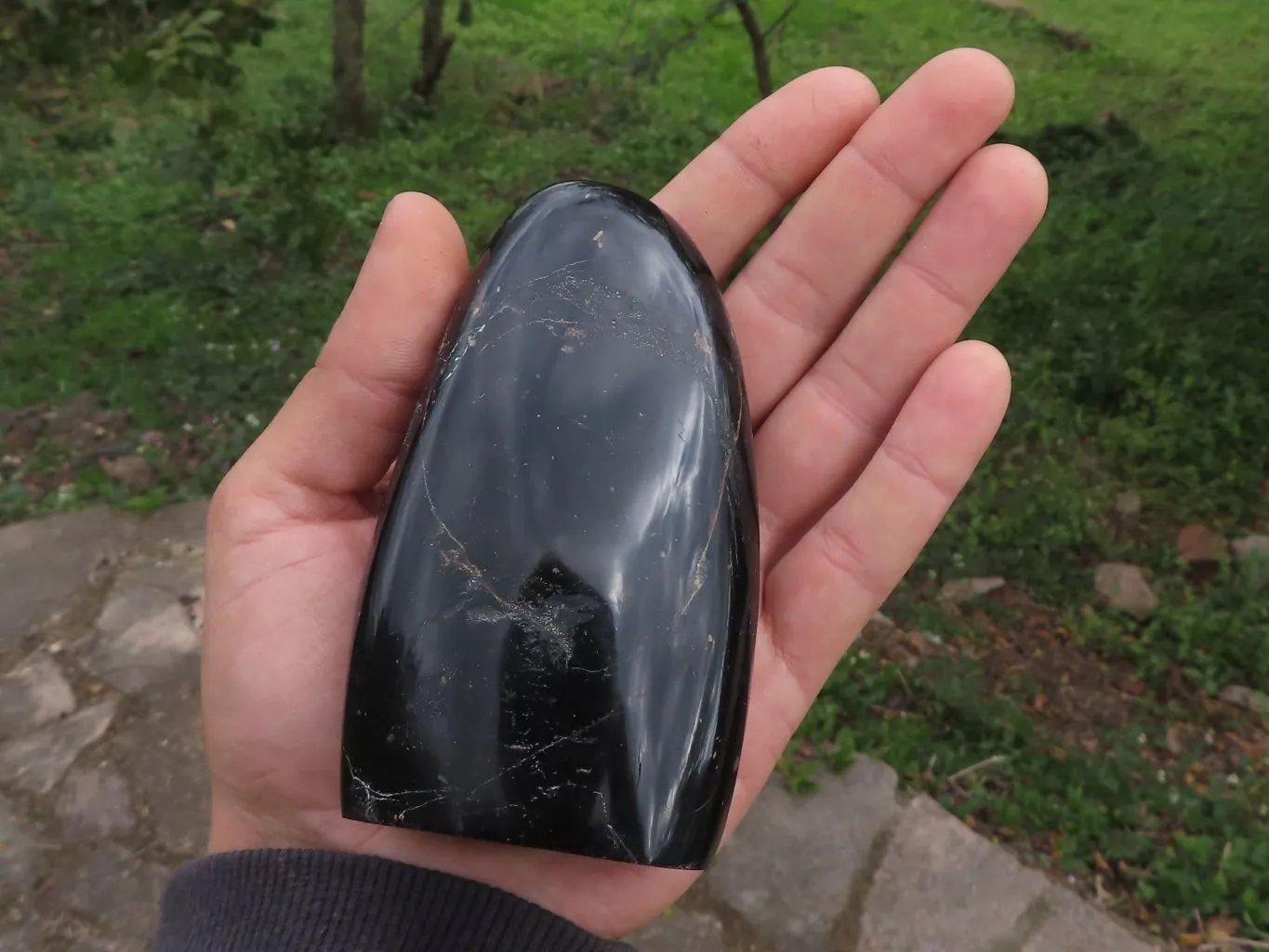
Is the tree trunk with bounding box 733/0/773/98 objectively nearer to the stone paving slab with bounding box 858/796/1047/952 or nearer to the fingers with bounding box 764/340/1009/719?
the fingers with bounding box 764/340/1009/719

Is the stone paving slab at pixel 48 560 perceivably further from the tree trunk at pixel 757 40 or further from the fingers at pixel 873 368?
the tree trunk at pixel 757 40

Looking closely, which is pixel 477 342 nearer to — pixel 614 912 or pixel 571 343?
pixel 571 343

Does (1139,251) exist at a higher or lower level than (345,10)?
lower

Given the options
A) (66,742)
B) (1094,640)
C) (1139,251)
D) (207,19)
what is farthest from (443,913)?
(1139,251)

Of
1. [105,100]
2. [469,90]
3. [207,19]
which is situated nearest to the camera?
[207,19]

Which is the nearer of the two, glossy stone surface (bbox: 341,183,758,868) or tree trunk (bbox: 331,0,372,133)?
glossy stone surface (bbox: 341,183,758,868)

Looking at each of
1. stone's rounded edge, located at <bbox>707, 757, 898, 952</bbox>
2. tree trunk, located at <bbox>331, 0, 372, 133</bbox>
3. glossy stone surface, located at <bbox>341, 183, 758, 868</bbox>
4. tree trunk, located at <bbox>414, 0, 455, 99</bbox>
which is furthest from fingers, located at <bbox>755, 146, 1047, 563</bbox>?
tree trunk, located at <bbox>414, 0, 455, 99</bbox>
